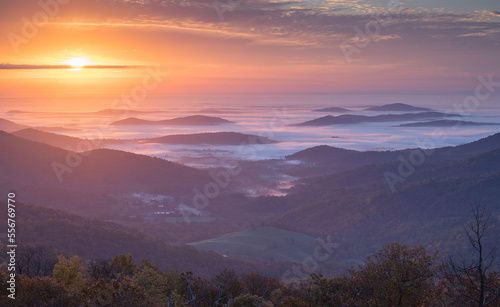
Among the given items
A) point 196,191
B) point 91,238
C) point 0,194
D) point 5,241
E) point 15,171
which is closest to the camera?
point 5,241

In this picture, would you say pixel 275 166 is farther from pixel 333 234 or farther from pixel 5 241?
pixel 5 241

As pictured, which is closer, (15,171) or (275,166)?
(15,171)

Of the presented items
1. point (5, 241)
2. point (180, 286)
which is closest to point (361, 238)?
point (5, 241)

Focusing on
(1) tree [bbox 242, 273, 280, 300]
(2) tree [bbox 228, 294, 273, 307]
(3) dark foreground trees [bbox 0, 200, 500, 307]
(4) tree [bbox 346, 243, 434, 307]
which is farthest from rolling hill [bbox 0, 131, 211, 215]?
(4) tree [bbox 346, 243, 434, 307]

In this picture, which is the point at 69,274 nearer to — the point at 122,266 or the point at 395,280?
the point at 122,266

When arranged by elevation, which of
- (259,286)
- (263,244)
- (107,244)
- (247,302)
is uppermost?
(247,302)

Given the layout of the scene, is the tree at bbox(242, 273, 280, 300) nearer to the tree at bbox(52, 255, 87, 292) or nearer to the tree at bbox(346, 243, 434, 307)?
the tree at bbox(346, 243, 434, 307)

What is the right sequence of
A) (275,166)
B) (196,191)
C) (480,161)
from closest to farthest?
(480,161)
(196,191)
(275,166)

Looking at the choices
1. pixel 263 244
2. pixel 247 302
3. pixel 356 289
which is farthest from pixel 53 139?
pixel 356 289
